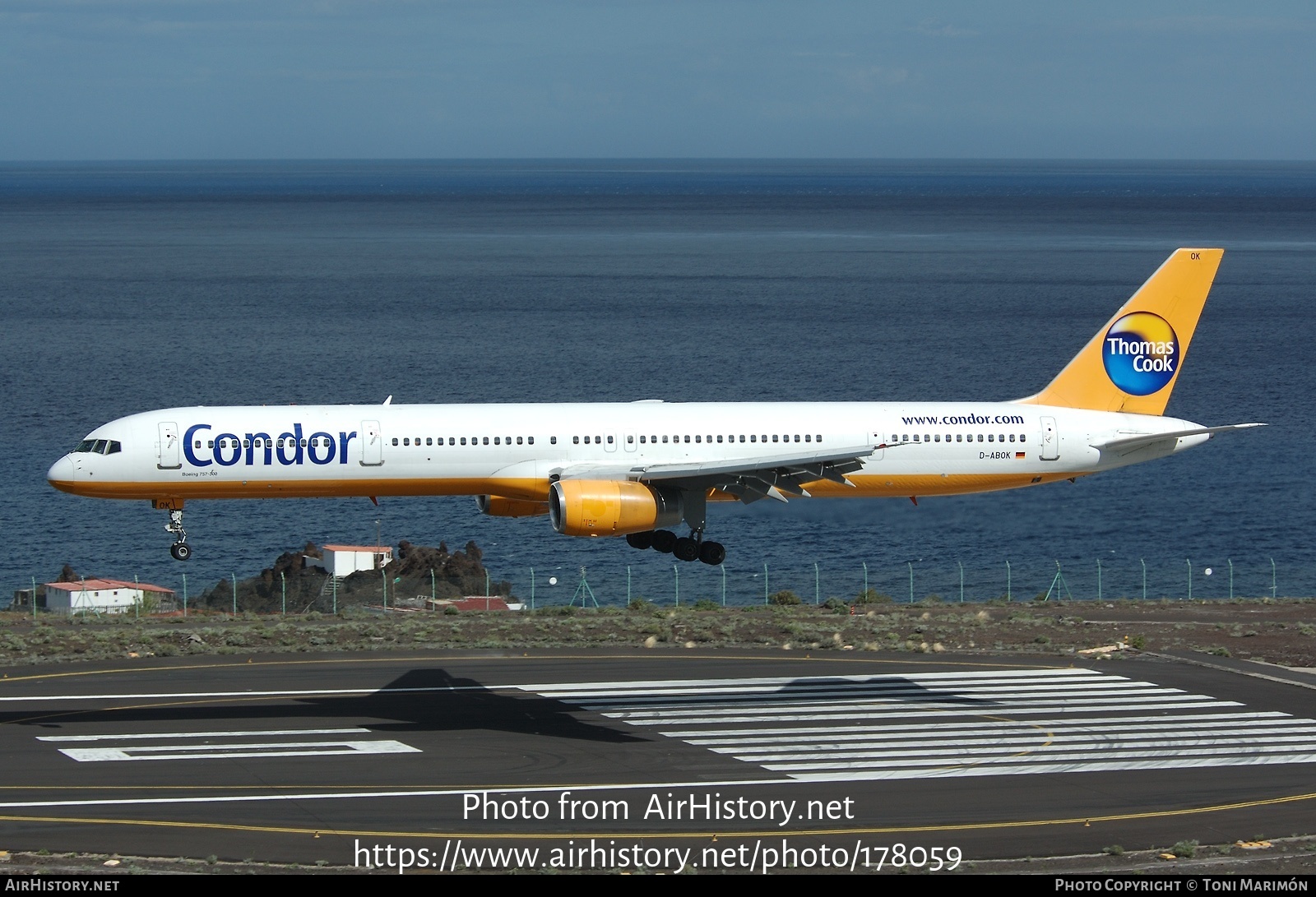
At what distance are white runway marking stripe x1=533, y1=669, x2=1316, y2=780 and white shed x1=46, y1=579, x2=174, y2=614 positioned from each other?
39.4 m

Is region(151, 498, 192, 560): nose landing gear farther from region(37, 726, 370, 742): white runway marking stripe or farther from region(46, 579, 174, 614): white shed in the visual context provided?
region(46, 579, 174, 614): white shed

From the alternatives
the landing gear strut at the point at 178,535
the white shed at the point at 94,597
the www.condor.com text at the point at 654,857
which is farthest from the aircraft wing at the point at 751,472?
the white shed at the point at 94,597

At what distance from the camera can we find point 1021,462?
67.2 meters

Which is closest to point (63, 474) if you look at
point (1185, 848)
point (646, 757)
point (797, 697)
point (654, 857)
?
point (646, 757)

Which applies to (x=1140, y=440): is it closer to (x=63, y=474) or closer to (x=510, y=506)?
(x=510, y=506)

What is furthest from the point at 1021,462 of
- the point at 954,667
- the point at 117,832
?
the point at 117,832

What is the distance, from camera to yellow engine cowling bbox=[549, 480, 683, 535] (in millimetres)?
57969

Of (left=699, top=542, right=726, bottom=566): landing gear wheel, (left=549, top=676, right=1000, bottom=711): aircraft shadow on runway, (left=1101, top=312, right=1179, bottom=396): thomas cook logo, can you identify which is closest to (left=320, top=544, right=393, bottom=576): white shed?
(left=699, top=542, right=726, bottom=566): landing gear wheel

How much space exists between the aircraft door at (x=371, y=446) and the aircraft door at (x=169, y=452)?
22.0ft

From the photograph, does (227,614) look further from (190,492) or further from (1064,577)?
(1064,577)

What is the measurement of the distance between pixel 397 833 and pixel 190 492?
23.6 meters

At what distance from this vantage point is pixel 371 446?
60344mm

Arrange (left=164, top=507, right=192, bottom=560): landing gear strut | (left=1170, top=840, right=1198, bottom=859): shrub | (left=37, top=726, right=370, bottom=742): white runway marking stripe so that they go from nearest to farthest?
(left=1170, top=840, right=1198, bottom=859): shrub, (left=37, top=726, right=370, bottom=742): white runway marking stripe, (left=164, top=507, right=192, bottom=560): landing gear strut

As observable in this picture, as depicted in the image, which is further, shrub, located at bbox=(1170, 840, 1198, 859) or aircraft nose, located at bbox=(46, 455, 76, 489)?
aircraft nose, located at bbox=(46, 455, 76, 489)
